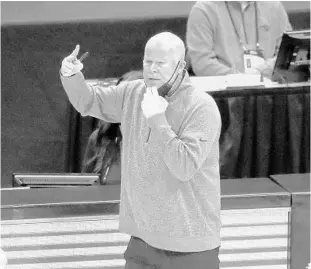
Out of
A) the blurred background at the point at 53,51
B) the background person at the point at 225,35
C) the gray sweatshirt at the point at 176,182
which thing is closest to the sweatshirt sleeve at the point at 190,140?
the gray sweatshirt at the point at 176,182

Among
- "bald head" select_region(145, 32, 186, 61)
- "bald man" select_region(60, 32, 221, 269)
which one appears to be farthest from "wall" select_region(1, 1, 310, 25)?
"bald head" select_region(145, 32, 186, 61)

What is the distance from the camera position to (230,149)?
16.2 ft

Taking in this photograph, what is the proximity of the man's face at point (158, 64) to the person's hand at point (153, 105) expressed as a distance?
0.30ft

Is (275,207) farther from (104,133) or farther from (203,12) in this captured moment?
(203,12)

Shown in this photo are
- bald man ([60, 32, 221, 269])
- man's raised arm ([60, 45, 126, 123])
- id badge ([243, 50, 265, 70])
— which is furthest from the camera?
id badge ([243, 50, 265, 70])

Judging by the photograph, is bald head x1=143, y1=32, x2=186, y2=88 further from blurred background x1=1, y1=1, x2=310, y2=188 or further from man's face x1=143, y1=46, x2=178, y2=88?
blurred background x1=1, y1=1, x2=310, y2=188

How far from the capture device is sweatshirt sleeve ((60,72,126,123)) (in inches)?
111

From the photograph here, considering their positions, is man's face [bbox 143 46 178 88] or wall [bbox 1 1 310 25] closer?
man's face [bbox 143 46 178 88]

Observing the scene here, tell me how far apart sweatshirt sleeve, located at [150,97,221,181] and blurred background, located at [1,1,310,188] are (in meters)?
3.62

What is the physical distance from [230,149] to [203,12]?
1.30 m

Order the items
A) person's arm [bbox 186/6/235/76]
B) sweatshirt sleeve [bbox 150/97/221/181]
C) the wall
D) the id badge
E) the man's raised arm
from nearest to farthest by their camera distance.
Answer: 1. sweatshirt sleeve [bbox 150/97/221/181]
2. the man's raised arm
3. the id badge
4. person's arm [bbox 186/6/235/76]
5. the wall

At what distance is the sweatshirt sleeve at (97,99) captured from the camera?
9.28 feet

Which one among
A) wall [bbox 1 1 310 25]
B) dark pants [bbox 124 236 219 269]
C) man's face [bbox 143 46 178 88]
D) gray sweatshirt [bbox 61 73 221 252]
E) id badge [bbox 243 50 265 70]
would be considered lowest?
dark pants [bbox 124 236 219 269]

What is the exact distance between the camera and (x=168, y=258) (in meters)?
2.75
